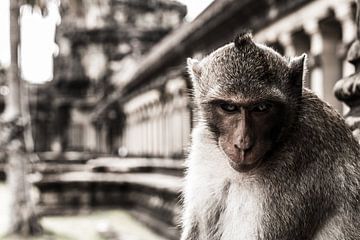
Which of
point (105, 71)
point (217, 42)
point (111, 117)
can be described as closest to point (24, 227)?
point (217, 42)

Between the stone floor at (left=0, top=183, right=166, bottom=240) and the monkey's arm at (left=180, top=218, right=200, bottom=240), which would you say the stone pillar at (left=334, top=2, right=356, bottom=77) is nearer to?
the stone floor at (left=0, top=183, right=166, bottom=240)

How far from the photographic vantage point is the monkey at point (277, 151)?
2.23 m

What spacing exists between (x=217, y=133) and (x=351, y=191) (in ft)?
1.88

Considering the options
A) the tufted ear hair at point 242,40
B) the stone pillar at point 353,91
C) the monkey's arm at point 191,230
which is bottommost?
the monkey's arm at point 191,230

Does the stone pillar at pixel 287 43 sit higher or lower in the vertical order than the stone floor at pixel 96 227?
higher

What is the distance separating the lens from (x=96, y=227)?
12.3 m

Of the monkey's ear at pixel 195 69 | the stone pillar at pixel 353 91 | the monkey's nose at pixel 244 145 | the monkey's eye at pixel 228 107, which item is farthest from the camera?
the stone pillar at pixel 353 91

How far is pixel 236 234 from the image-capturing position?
2.35 m

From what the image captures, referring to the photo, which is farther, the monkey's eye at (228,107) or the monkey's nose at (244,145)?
the monkey's eye at (228,107)

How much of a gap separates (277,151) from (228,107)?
10.0 inches

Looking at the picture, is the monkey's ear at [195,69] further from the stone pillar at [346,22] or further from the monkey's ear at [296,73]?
the stone pillar at [346,22]

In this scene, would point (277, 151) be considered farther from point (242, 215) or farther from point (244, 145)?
point (242, 215)

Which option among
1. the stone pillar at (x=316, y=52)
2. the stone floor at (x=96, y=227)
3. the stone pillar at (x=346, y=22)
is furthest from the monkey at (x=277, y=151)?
the stone floor at (x=96, y=227)

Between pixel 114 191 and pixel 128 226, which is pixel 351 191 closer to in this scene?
pixel 128 226
